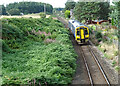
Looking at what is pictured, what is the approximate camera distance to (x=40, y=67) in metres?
9.40

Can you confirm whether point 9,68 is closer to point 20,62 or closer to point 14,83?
point 20,62

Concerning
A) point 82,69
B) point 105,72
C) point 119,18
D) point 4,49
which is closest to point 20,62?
point 4,49

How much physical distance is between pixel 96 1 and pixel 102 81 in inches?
1185

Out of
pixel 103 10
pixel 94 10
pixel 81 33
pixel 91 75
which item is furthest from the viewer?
pixel 103 10

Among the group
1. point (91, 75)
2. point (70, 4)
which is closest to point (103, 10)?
point (91, 75)

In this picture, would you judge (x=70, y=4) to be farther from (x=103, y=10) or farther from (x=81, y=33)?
(x=81, y=33)

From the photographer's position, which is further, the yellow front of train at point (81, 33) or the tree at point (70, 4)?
the tree at point (70, 4)

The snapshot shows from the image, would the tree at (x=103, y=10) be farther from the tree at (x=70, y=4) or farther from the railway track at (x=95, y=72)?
the tree at (x=70, y=4)

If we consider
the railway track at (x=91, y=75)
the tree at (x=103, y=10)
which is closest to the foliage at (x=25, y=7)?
the tree at (x=103, y=10)

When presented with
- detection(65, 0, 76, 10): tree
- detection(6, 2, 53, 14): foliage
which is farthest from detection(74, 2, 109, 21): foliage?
detection(6, 2, 53, 14): foliage

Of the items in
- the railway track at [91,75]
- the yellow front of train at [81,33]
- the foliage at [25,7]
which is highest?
the foliage at [25,7]

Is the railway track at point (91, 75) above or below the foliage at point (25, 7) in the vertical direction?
below

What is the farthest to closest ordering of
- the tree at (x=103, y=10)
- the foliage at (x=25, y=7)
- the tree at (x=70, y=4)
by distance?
the tree at (x=70, y=4)
the foliage at (x=25, y=7)
the tree at (x=103, y=10)

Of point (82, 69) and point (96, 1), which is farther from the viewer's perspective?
point (96, 1)
